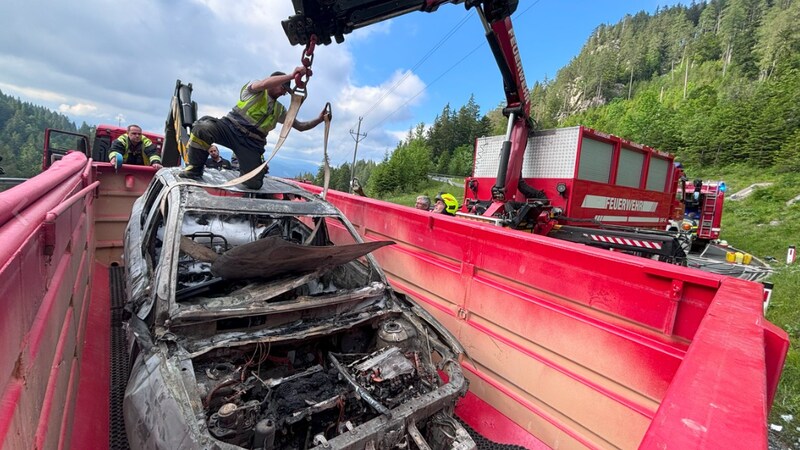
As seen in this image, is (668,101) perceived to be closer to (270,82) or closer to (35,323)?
(270,82)

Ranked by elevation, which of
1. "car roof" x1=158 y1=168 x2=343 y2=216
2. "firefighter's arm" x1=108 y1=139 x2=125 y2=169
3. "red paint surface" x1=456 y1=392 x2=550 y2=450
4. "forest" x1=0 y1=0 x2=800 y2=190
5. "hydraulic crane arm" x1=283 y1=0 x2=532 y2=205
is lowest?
"red paint surface" x1=456 y1=392 x2=550 y2=450

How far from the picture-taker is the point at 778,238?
15.9 metres

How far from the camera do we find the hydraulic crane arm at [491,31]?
2846mm

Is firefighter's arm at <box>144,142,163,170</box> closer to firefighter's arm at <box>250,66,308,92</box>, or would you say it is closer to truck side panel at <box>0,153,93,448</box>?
firefighter's arm at <box>250,66,308,92</box>

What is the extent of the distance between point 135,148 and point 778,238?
75.1 feet

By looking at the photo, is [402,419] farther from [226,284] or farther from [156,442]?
[226,284]

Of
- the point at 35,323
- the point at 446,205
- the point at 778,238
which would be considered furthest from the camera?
the point at 778,238

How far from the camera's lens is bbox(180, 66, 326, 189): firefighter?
3768mm

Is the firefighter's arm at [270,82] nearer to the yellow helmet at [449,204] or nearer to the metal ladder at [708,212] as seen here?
the yellow helmet at [449,204]

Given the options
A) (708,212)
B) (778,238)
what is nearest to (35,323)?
(708,212)

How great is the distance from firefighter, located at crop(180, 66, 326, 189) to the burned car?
67 centimetres

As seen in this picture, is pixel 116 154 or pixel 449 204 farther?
pixel 449 204

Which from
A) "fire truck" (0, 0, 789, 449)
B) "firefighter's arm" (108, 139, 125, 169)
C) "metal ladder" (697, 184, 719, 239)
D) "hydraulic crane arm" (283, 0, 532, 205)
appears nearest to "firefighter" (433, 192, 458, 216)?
"hydraulic crane arm" (283, 0, 532, 205)

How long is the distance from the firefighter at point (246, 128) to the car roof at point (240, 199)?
0.55ft
